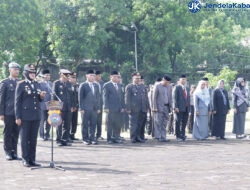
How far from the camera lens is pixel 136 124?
1492cm

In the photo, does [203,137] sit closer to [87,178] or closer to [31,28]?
[87,178]

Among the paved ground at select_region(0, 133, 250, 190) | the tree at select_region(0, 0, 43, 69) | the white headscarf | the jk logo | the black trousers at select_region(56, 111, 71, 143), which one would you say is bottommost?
the paved ground at select_region(0, 133, 250, 190)

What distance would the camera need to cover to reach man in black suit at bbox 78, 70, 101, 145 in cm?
1429

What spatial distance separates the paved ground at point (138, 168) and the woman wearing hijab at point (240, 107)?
92.0 inches

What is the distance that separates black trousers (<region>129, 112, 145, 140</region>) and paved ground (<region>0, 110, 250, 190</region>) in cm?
111

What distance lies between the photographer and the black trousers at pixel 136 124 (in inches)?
580

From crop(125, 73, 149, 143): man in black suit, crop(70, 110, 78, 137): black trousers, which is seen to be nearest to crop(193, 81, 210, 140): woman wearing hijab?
crop(125, 73, 149, 143): man in black suit

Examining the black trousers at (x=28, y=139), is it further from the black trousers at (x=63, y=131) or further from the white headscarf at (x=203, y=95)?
the white headscarf at (x=203, y=95)

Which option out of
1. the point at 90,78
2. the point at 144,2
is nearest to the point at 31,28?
the point at 144,2

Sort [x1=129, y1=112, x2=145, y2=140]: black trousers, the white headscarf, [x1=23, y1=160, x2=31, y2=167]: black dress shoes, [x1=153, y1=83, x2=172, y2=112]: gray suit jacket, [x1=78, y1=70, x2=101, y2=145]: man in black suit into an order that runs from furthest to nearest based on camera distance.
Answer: the white headscarf
[x1=153, y1=83, x2=172, y2=112]: gray suit jacket
[x1=129, y1=112, x2=145, y2=140]: black trousers
[x1=78, y1=70, x2=101, y2=145]: man in black suit
[x1=23, y1=160, x2=31, y2=167]: black dress shoes

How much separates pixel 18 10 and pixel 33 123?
88.0 ft

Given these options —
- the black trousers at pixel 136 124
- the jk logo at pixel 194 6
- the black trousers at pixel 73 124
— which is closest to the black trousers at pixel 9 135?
the black trousers at pixel 73 124

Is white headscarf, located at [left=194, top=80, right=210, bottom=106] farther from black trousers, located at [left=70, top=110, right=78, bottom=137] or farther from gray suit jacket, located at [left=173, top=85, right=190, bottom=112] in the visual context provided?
black trousers, located at [left=70, top=110, right=78, bottom=137]

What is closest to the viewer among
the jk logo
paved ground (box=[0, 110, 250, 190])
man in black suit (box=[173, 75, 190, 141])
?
paved ground (box=[0, 110, 250, 190])
